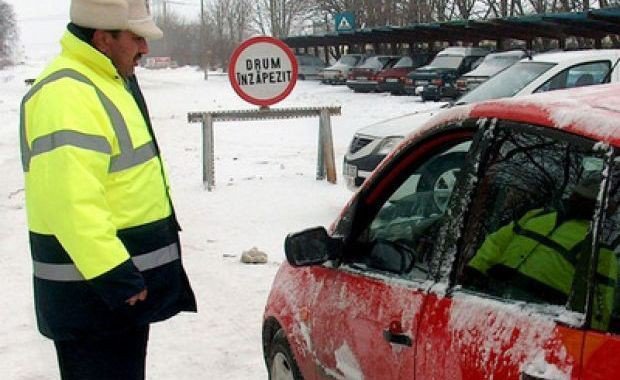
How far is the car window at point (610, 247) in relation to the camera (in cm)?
205

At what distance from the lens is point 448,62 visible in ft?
96.1

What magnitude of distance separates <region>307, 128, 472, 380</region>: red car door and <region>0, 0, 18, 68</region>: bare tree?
101614 millimetres

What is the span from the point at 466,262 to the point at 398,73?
3120 centimetres

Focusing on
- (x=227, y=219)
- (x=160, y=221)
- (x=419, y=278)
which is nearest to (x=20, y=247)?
(x=227, y=219)

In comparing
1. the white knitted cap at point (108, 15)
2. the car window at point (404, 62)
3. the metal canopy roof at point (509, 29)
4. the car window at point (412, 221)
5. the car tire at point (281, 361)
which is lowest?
the car window at point (404, 62)

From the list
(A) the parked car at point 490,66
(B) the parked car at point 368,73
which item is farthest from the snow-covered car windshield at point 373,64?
(A) the parked car at point 490,66

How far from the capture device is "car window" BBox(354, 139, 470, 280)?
291cm

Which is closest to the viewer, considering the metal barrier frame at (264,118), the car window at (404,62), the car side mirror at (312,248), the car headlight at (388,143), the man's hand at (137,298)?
the man's hand at (137,298)

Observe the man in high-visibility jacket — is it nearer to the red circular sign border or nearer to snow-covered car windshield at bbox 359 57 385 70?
the red circular sign border

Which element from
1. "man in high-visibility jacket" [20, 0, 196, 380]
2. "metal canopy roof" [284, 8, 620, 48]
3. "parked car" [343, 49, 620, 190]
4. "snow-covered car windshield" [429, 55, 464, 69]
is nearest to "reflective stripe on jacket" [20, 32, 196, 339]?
"man in high-visibility jacket" [20, 0, 196, 380]

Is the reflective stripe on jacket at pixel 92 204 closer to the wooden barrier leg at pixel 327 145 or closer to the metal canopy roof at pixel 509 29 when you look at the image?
the wooden barrier leg at pixel 327 145

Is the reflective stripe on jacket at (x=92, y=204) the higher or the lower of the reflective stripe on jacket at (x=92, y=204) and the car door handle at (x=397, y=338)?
the higher

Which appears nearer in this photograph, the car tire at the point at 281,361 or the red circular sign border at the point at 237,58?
the car tire at the point at 281,361

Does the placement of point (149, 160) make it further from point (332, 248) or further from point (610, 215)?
point (610, 215)
